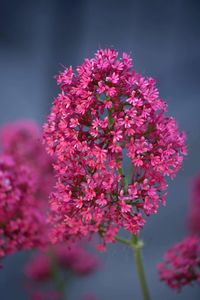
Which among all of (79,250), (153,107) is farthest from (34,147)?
(153,107)

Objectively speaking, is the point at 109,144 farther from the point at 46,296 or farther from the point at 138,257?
the point at 46,296

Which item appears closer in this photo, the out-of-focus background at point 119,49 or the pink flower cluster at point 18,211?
the pink flower cluster at point 18,211

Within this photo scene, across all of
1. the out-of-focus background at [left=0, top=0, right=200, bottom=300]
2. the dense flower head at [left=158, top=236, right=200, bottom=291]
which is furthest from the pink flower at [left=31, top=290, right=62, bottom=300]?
the out-of-focus background at [left=0, top=0, right=200, bottom=300]

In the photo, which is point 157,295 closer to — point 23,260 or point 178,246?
point 23,260

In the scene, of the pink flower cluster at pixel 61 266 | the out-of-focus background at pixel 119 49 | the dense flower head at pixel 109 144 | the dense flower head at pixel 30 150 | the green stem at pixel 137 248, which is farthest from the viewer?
the out-of-focus background at pixel 119 49

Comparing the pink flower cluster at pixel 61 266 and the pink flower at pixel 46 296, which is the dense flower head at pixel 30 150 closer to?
the pink flower cluster at pixel 61 266

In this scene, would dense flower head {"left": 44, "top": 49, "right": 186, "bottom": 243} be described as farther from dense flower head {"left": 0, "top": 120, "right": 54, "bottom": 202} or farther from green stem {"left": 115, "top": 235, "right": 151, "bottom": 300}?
dense flower head {"left": 0, "top": 120, "right": 54, "bottom": 202}

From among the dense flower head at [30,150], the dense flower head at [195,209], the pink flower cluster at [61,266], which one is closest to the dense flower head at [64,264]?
the pink flower cluster at [61,266]
